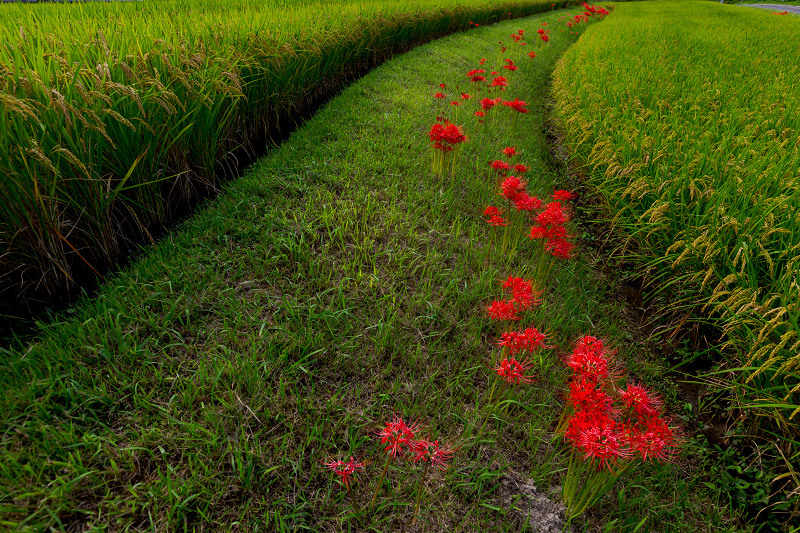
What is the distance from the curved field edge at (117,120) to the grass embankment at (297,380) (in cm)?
30

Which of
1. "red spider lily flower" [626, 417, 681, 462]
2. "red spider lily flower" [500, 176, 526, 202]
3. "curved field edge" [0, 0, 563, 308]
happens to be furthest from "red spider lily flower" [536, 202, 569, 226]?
"curved field edge" [0, 0, 563, 308]

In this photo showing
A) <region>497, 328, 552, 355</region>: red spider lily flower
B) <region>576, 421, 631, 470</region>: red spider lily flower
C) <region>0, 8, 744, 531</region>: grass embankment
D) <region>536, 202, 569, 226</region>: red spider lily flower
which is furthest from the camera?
<region>536, 202, 569, 226</region>: red spider lily flower

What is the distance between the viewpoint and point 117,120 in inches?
83.3

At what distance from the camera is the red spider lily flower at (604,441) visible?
1.27 metres

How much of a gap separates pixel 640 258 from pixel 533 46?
8606mm

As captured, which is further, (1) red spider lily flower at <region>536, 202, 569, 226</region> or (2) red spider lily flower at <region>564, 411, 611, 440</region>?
(1) red spider lily flower at <region>536, 202, 569, 226</region>

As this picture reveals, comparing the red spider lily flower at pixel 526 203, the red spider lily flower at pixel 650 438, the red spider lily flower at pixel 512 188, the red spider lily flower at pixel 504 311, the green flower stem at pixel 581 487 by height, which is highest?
the red spider lily flower at pixel 512 188

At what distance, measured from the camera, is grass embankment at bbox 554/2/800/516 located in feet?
5.84

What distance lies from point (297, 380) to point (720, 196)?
8.86 feet

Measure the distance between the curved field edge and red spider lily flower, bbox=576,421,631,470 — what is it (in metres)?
2.30

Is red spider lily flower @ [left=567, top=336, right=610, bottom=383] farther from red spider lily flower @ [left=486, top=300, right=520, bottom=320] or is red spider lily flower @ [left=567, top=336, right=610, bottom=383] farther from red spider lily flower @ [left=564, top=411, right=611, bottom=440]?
red spider lily flower @ [left=486, top=300, right=520, bottom=320]

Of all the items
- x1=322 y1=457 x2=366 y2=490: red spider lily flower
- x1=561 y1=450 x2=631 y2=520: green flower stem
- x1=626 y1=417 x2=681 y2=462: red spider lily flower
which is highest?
x1=626 y1=417 x2=681 y2=462: red spider lily flower

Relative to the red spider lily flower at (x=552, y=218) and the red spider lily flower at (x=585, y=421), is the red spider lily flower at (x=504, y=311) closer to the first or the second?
the red spider lily flower at (x=585, y=421)

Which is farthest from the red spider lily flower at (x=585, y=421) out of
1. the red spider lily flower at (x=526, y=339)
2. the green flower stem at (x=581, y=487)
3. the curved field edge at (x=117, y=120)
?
the curved field edge at (x=117, y=120)
